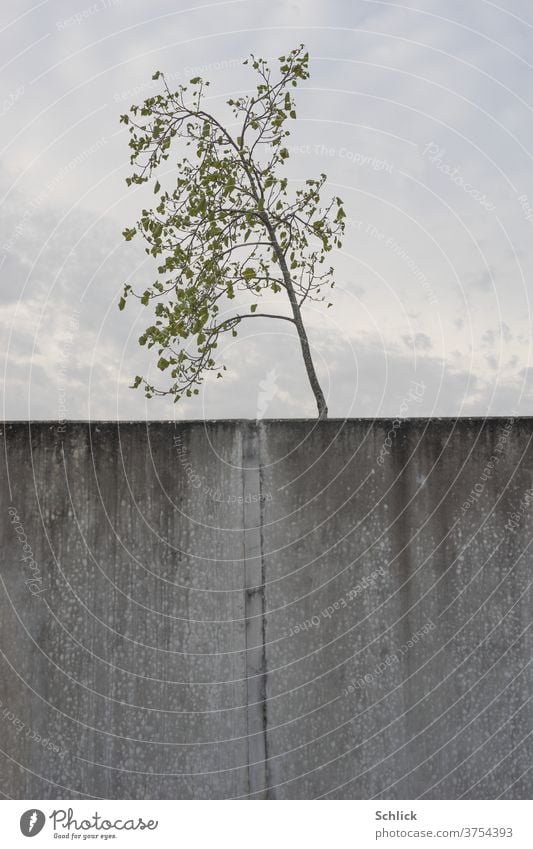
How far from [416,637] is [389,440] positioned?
95cm

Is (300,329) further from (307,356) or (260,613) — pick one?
(260,613)

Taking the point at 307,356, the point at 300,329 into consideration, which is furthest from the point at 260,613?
the point at 300,329

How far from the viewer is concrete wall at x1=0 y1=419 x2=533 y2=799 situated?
152 inches

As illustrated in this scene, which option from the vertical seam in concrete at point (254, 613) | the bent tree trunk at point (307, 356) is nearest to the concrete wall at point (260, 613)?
the vertical seam in concrete at point (254, 613)

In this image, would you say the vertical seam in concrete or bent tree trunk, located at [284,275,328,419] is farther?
bent tree trunk, located at [284,275,328,419]

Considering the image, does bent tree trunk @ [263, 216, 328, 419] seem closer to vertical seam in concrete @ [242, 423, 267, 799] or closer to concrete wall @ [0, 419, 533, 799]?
concrete wall @ [0, 419, 533, 799]

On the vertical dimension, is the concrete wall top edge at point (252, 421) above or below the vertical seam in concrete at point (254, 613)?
above

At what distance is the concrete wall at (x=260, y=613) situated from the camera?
385cm

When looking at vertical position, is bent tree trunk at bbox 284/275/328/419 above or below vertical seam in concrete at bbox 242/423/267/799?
above

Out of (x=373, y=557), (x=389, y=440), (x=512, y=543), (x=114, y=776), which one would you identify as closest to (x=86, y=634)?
(x=114, y=776)

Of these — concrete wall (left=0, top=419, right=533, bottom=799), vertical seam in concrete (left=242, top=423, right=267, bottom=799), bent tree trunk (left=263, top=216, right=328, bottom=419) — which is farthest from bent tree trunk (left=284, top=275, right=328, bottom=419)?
vertical seam in concrete (left=242, top=423, right=267, bottom=799)

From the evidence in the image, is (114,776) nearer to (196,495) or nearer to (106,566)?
(106,566)

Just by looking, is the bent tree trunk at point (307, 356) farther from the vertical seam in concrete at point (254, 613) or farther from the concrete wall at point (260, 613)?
the vertical seam in concrete at point (254, 613)

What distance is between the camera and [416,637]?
393cm
